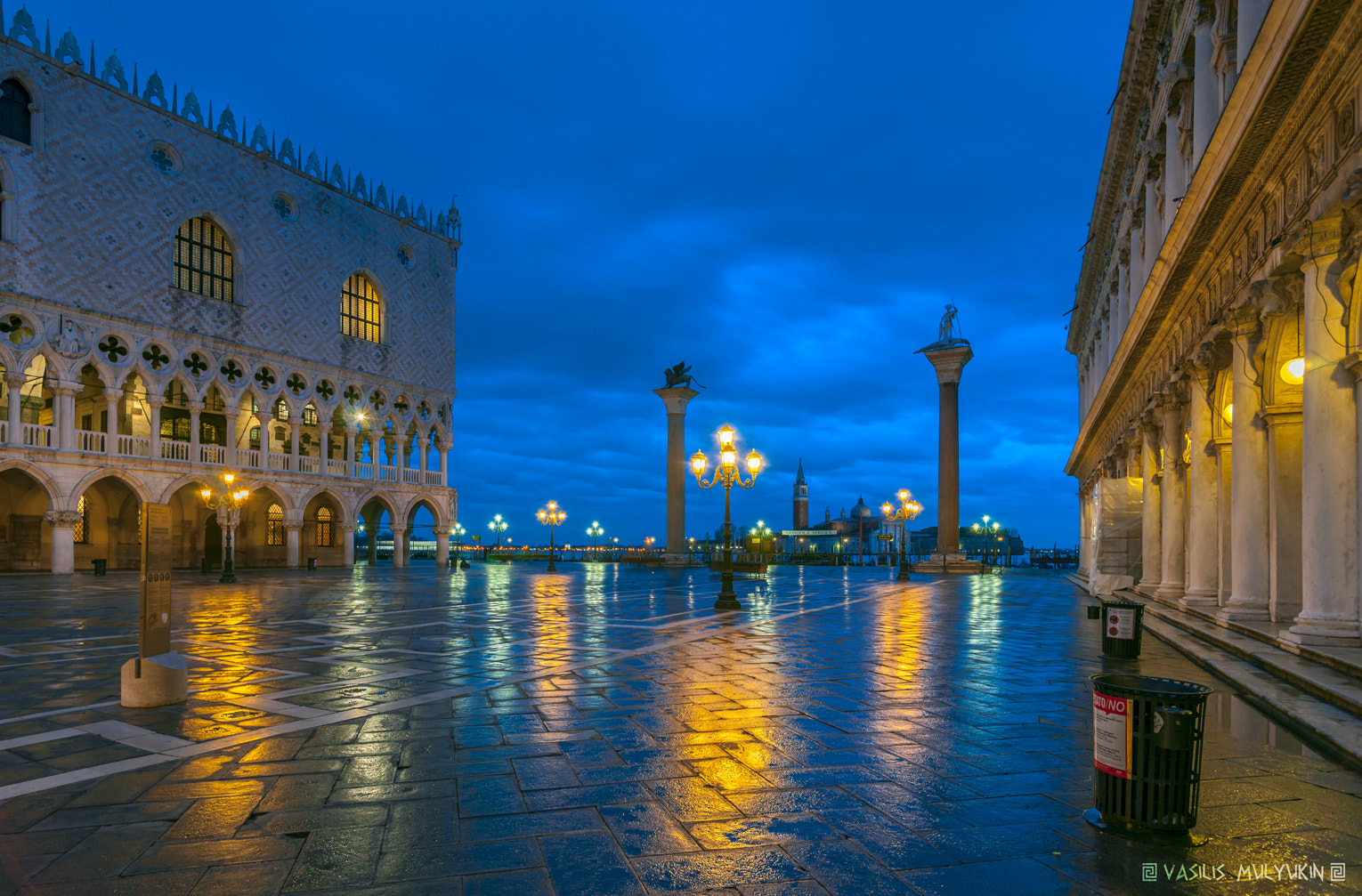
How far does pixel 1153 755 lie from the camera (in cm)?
378

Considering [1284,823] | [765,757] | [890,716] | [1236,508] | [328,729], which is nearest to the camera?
[1284,823]

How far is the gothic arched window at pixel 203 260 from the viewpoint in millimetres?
35094

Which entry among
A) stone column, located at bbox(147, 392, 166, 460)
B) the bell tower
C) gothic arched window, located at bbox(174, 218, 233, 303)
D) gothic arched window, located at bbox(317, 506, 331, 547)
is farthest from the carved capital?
the bell tower

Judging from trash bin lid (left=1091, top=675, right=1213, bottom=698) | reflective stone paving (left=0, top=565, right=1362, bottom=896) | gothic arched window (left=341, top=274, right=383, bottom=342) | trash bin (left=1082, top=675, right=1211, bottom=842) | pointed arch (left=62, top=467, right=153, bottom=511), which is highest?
gothic arched window (left=341, top=274, right=383, bottom=342)

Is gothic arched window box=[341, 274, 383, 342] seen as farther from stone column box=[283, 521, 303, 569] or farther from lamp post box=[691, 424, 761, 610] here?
lamp post box=[691, 424, 761, 610]

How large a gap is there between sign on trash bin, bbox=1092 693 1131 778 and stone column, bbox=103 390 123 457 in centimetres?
3650

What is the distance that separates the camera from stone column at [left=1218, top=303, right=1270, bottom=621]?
33.2 ft

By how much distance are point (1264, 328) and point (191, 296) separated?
124 ft

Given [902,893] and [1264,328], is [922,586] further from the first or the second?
[902,893]

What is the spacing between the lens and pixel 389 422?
43.7 metres

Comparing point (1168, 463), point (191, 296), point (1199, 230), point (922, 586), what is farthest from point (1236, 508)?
A: point (191, 296)

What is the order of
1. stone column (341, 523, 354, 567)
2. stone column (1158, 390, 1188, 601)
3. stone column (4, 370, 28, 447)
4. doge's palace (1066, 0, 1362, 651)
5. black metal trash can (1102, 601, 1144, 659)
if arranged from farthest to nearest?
1. stone column (341, 523, 354, 567)
2. stone column (4, 370, 28, 447)
3. stone column (1158, 390, 1188, 601)
4. black metal trash can (1102, 601, 1144, 659)
5. doge's palace (1066, 0, 1362, 651)

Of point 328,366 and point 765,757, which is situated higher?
point 328,366

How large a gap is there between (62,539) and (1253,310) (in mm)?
36465
